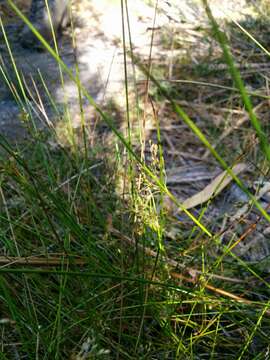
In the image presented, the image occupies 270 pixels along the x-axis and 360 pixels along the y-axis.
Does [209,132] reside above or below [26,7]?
below

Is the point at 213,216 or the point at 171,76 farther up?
the point at 171,76

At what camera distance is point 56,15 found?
2840mm

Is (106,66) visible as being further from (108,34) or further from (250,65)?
(250,65)

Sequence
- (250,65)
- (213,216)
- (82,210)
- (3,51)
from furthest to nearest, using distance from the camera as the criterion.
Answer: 1. (3,51)
2. (250,65)
3. (213,216)
4. (82,210)

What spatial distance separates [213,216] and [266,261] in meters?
0.34

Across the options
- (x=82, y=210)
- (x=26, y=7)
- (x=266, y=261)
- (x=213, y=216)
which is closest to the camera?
(x=266, y=261)

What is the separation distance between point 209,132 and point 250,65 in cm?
54

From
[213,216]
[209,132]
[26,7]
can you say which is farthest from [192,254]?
Answer: [26,7]

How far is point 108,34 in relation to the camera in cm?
292

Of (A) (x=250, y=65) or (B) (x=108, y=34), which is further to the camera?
(B) (x=108, y=34)

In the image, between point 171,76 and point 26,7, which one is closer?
point 171,76

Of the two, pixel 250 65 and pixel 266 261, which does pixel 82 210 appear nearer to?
pixel 266 261

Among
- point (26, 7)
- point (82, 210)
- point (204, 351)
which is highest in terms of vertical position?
point (26, 7)

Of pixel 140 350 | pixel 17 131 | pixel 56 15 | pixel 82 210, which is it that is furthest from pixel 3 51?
pixel 140 350
